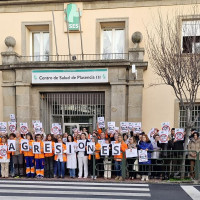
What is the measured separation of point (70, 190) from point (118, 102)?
232 inches

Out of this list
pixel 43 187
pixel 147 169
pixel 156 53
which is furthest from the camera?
pixel 156 53

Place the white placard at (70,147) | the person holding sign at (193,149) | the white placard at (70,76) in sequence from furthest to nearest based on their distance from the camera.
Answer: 1. the white placard at (70,76)
2. the white placard at (70,147)
3. the person holding sign at (193,149)

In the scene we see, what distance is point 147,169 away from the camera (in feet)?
29.0

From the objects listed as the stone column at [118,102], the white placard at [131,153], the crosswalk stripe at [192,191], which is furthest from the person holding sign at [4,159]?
the crosswalk stripe at [192,191]

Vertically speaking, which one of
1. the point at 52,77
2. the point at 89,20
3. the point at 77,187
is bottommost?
the point at 77,187

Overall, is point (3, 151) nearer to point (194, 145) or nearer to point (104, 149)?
point (104, 149)

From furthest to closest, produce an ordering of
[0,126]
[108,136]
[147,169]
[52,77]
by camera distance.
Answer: [52,77], [0,126], [108,136], [147,169]

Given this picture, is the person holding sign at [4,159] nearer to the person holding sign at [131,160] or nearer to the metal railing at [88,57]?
the person holding sign at [131,160]

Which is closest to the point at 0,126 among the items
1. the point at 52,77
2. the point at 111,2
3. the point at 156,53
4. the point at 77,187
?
the point at 52,77

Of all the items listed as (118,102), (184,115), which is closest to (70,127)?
(118,102)

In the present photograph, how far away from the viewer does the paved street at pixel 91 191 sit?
677 cm

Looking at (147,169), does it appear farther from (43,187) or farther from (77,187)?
(43,187)

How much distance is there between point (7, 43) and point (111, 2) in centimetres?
604

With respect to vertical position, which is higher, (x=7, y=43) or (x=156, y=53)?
(x=7, y=43)
